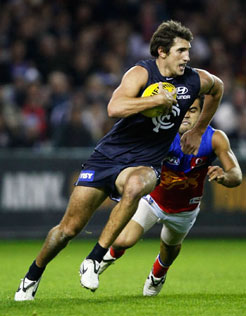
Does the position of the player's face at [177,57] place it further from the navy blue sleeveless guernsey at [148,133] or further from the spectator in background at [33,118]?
the spectator in background at [33,118]

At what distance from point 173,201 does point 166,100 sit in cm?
150

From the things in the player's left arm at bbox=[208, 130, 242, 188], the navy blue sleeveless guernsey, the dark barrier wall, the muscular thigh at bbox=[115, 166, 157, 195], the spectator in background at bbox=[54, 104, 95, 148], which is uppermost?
the navy blue sleeveless guernsey

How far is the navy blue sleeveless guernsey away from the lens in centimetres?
666

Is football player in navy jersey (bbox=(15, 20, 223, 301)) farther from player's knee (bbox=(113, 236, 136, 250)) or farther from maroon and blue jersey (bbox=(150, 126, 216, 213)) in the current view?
player's knee (bbox=(113, 236, 136, 250))

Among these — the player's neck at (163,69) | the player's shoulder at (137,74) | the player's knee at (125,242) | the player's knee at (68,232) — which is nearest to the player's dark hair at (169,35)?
the player's neck at (163,69)

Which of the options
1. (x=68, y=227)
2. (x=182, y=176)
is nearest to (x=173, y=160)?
(x=182, y=176)

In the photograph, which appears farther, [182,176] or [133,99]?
[182,176]

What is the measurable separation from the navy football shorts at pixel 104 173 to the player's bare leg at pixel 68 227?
59mm

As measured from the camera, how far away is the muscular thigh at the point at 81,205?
649 cm

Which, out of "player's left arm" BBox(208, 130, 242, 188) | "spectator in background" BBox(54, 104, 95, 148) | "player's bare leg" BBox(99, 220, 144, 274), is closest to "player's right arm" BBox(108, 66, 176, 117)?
"player's left arm" BBox(208, 130, 242, 188)

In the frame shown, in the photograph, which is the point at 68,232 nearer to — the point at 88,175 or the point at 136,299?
the point at 88,175

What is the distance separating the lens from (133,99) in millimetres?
6359

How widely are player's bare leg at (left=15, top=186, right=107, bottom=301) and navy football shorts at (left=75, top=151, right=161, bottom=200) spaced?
6 centimetres

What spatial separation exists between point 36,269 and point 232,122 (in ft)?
29.5
